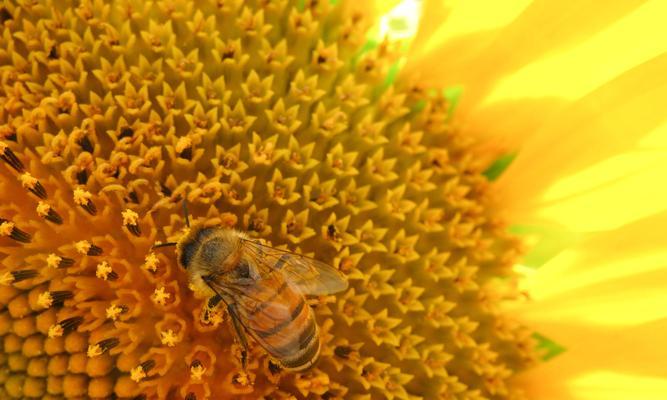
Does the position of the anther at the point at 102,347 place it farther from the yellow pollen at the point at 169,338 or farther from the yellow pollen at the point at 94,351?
the yellow pollen at the point at 169,338

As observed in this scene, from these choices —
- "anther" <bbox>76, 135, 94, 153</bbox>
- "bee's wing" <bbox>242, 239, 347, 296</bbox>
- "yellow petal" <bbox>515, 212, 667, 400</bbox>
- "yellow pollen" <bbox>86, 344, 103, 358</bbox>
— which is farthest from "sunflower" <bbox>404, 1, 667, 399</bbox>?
"yellow pollen" <bbox>86, 344, 103, 358</bbox>

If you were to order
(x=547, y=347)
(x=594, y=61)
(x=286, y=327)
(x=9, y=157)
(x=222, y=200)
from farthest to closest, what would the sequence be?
(x=547, y=347) → (x=594, y=61) → (x=222, y=200) → (x=9, y=157) → (x=286, y=327)

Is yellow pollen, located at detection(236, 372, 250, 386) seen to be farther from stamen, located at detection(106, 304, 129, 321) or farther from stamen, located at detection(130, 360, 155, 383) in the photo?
stamen, located at detection(106, 304, 129, 321)

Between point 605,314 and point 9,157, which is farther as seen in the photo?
point 605,314

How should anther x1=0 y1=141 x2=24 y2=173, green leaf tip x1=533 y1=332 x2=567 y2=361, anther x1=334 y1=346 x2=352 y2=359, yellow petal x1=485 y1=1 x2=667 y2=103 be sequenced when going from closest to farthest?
anther x1=0 y1=141 x2=24 y2=173 < anther x1=334 y1=346 x2=352 y2=359 < yellow petal x1=485 y1=1 x2=667 y2=103 < green leaf tip x1=533 y1=332 x2=567 y2=361

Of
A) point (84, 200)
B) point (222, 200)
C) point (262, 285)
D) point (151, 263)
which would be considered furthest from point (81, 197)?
point (262, 285)

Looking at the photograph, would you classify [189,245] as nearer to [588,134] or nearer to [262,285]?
[262,285]
